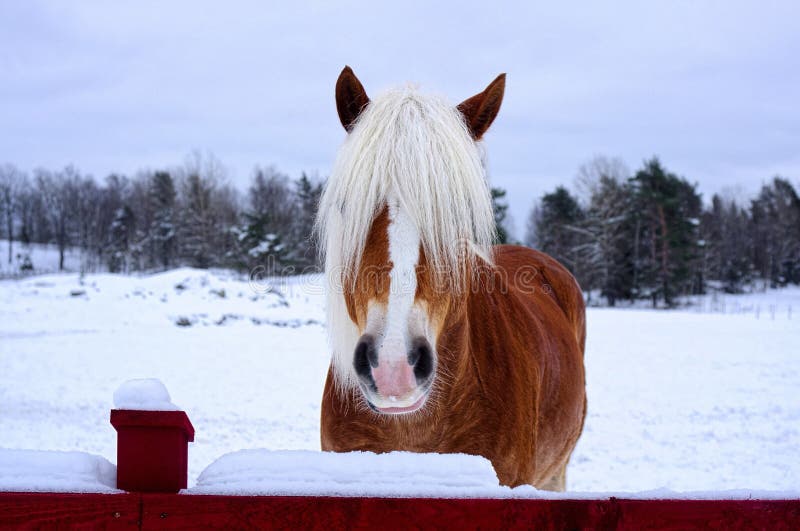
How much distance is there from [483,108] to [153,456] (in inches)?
70.3

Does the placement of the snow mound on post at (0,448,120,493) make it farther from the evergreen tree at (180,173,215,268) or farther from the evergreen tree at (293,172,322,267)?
the evergreen tree at (180,173,215,268)

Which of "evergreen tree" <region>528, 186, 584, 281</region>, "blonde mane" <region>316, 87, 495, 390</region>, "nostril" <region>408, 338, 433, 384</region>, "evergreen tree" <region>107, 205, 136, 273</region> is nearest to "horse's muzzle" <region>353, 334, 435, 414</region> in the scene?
"nostril" <region>408, 338, 433, 384</region>

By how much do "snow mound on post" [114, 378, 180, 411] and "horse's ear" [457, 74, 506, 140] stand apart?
5.45ft

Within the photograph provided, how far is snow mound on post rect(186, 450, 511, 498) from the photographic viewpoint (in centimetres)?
79

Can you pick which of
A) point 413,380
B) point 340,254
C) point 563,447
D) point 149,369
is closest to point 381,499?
point 413,380

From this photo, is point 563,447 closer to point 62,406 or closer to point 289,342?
point 62,406

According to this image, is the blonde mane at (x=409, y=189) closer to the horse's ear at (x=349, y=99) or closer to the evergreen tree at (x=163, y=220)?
the horse's ear at (x=349, y=99)

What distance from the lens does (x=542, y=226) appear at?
114 ft

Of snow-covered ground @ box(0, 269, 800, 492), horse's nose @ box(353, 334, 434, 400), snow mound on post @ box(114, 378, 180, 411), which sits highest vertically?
snow mound on post @ box(114, 378, 180, 411)

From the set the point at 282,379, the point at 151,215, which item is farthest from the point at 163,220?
the point at 282,379

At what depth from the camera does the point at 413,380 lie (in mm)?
1444

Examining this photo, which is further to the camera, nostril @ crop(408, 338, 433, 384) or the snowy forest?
the snowy forest

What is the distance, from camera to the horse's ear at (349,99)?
206 centimetres

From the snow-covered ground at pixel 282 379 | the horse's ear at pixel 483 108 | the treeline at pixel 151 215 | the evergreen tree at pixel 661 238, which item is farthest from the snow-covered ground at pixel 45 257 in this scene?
the horse's ear at pixel 483 108
